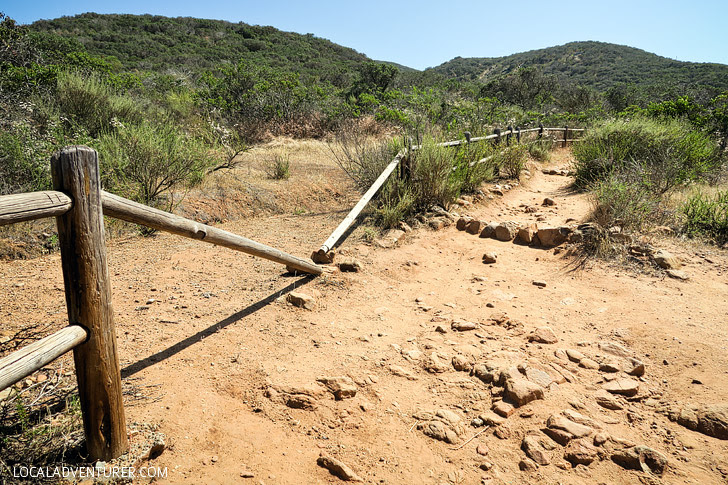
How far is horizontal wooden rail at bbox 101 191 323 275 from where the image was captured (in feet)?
6.38

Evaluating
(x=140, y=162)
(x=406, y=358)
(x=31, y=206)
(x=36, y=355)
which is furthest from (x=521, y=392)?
(x=140, y=162)

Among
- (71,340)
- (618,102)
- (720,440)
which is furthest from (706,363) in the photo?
(618,102)

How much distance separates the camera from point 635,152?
26.6 feet

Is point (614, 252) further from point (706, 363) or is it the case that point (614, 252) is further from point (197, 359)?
point (197, 359)

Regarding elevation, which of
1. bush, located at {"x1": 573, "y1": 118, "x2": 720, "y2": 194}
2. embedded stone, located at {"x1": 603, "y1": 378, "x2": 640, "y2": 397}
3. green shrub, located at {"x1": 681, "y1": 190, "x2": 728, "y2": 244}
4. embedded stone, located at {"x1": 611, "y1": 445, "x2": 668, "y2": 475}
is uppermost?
bush, located at {"x1": 573, "y1": 118, "x2": 720, "y2": 194}

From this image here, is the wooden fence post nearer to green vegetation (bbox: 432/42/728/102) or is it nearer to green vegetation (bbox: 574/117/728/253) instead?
green vegetation (bbox: 574/117/728/253)

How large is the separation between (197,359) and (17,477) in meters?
1.24

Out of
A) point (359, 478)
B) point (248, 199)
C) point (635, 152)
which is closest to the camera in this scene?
point (359, 478)

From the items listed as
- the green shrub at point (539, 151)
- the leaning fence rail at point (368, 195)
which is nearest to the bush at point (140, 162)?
the leaning fence rail at point (368, 195)

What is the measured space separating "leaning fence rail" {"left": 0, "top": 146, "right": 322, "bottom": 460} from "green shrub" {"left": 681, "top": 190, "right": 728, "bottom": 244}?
648 cm

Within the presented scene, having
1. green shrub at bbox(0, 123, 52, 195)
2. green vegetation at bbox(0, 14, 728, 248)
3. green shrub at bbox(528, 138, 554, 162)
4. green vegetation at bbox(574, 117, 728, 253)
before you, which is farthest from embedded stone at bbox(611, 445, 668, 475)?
green shrub at bbox(528, 138, 554, 162)

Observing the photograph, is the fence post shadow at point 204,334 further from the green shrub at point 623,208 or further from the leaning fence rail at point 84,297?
the green shrub at point 623,208

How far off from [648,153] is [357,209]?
6.50 m

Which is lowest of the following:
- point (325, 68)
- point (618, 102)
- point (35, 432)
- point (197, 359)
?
point (197, 359)
